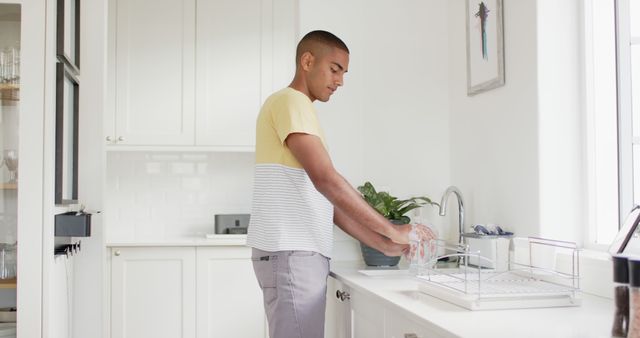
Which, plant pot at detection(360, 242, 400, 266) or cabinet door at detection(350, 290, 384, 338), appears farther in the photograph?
plant pot at detection(360, 242, 400, 266)

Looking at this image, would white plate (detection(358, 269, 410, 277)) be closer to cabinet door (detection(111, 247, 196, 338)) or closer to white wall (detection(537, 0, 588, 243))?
white wall (detection(537, 0, 588, 243))

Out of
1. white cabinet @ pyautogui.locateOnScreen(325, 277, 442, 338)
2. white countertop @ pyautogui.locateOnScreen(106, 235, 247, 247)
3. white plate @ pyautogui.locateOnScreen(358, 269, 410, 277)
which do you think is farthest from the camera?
white countertop @ pyautogui.locateOnScreen(106, 235, 247, 247)

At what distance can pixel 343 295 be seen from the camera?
244 centimetres

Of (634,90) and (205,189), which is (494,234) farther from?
(205,189)

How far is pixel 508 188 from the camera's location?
8.38ft

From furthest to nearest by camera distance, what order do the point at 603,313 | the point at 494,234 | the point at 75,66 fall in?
the point at 75,66
the point at 494,234
the point at 603,313

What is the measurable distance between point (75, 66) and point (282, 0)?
72.9 inches

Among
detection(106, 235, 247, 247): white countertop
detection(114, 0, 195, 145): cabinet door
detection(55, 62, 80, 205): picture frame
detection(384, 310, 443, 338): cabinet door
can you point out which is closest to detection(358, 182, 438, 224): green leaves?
detection(384, 310, 443, 338): cabinet door

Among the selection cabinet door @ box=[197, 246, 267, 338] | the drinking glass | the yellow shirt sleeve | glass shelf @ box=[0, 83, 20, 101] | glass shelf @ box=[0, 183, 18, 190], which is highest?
glass shelf @ box=[0, 83, 20, 101]

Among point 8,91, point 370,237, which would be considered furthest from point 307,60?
point 8,91

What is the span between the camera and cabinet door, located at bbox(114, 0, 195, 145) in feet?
14.1

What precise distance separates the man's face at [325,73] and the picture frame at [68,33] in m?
0.91

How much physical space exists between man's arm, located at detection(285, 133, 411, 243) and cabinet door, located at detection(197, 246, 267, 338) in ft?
6.54

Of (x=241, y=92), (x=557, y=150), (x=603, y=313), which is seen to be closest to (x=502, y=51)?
(x=557, y=150)
